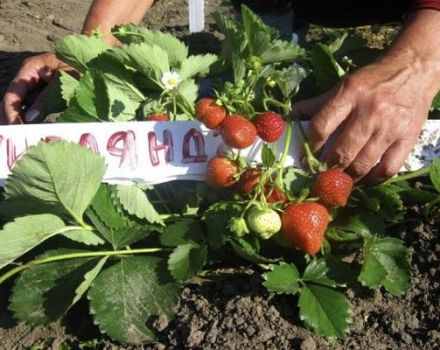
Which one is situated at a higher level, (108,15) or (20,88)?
(108,15)

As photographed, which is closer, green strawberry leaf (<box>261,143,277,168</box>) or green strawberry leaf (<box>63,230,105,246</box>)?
green strawberry leaf (<box>261,143,277,168</box>)

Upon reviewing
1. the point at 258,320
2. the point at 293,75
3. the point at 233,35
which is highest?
the point at 233,35

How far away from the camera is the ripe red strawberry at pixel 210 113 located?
66.0 inches

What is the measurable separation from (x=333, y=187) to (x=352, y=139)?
12cm

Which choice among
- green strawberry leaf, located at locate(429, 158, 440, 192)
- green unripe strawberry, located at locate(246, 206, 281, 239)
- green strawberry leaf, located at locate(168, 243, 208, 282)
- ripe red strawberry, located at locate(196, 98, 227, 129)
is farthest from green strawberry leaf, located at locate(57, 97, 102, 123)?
green strawberry leaf, located at locate(429, 158, 440, 192)

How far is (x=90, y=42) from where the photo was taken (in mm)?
1998

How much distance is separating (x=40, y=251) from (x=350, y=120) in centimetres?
87

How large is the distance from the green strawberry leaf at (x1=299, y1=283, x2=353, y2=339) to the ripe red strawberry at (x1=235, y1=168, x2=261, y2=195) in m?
0.25

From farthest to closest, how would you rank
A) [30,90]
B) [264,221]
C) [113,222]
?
[30,90], [113,222], [264,221]

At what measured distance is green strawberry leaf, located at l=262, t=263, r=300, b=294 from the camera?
5.24 ft

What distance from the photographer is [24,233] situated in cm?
166

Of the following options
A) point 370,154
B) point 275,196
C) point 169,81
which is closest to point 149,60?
point 169,81

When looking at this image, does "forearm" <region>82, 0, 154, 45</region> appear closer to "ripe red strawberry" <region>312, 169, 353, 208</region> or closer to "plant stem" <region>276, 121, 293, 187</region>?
"plant stem" <region>276, 121, 293, 187</region>

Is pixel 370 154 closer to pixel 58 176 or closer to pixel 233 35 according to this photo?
pixel 233 35
